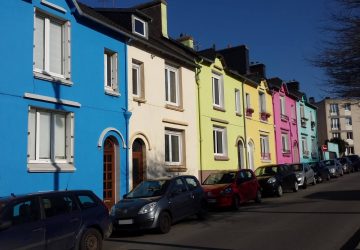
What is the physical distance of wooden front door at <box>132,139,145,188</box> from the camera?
755 inches

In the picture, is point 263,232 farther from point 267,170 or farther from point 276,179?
point 267,170

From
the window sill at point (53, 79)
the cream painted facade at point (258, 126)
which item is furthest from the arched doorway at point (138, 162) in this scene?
the cream painted facade at point (258, 126)

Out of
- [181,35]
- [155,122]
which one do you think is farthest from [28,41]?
[181,35]

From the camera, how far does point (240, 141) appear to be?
96.6 ft

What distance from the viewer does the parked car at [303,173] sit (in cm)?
2780

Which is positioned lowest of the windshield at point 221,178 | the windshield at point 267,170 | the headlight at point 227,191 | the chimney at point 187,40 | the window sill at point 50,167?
the headlight at point 227,191

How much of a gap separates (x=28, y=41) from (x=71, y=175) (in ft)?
14.7

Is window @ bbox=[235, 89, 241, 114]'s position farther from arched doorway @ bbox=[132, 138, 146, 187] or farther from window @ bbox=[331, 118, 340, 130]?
window @ bbox=[331, 118, 340, 130]

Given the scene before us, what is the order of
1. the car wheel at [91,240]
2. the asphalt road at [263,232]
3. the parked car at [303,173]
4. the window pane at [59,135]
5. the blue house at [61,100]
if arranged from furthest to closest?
the parked car at [303,173], the window pane at [59,135], the blue house at [61,100], the asphalt road at [263,232], the car wheel at [91,240]

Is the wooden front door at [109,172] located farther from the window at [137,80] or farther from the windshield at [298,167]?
the windshield at [298,167]

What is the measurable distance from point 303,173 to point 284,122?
11315 millimetres

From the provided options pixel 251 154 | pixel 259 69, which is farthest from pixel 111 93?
pixel 259 69

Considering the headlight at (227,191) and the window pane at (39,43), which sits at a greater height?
the window pane at (39,43)

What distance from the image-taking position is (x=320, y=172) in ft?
112
